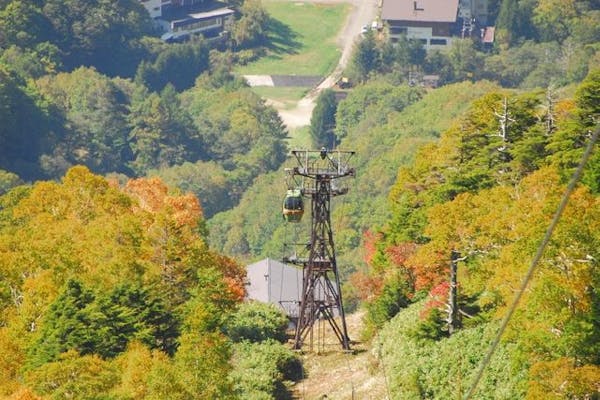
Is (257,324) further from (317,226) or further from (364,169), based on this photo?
(364,169)

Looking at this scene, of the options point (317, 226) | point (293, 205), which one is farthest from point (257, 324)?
point (293, 205)

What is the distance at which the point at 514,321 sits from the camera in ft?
150

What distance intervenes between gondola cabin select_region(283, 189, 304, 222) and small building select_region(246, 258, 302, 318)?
70.1 feet

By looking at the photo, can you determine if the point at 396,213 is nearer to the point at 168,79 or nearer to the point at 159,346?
the point at 159,346

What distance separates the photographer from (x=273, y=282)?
277ft

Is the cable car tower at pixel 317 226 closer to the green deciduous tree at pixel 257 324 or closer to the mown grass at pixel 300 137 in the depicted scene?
the green deciduous tree at pixel 257 324

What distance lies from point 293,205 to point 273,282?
25.4 meters

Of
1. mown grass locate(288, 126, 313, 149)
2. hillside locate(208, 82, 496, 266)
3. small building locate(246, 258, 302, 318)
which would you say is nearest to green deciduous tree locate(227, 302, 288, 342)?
small building locate(246, 258, 302, 318)

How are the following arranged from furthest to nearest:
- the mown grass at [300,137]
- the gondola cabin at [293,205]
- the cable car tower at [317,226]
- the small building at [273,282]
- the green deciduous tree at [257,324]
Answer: the mown grass at [300,137], the small building at [273,282], the green deciduous tree at [257,324], the gondola cabin at [293,205], the cable car tower at [317,226]

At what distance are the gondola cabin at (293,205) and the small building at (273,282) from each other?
2137cm

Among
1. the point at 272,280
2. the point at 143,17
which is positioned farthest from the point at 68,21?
the point at 272,280

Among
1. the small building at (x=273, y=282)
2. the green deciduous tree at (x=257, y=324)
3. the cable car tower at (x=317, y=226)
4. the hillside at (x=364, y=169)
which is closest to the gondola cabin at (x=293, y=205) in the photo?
the cable car tower at (x=317, y=226)

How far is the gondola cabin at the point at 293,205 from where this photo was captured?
59312 mm

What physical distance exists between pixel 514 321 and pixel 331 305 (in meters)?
15.2
